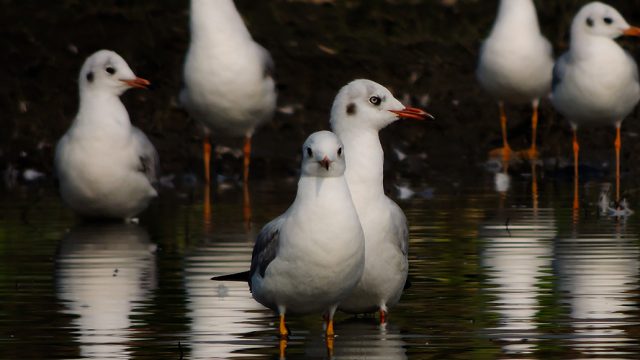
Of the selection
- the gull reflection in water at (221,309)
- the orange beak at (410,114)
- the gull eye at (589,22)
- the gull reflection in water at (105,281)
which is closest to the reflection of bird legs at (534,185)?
the gull eye at (589,22)

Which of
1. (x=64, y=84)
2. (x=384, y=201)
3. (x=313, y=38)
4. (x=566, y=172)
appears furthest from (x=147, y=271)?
(x=313, y=38)

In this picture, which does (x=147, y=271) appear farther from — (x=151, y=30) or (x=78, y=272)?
(x=151, y=30)

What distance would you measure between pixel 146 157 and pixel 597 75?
6.49m

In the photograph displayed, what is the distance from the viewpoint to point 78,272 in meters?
13.3

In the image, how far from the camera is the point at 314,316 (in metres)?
11.2

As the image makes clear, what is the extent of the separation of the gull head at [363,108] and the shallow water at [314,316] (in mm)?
1213

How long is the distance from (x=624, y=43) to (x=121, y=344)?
18.9m

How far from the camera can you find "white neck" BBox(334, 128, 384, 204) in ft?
35.0

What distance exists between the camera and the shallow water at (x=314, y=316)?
A: 9.79 m

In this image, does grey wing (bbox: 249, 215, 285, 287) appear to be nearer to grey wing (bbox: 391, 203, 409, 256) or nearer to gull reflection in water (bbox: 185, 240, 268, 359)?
gull reflection in water (bbox: 185, 240, 268, 359)

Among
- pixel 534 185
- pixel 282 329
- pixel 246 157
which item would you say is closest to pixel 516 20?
pixel 534 185

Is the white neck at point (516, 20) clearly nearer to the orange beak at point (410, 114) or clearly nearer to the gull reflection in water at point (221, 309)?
the gull reflection in water at point (221, 309)

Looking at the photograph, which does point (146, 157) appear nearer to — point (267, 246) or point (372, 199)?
point (372, 199)

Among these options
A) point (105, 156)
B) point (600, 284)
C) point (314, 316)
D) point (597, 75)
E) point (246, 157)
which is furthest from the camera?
point (246, 157)
